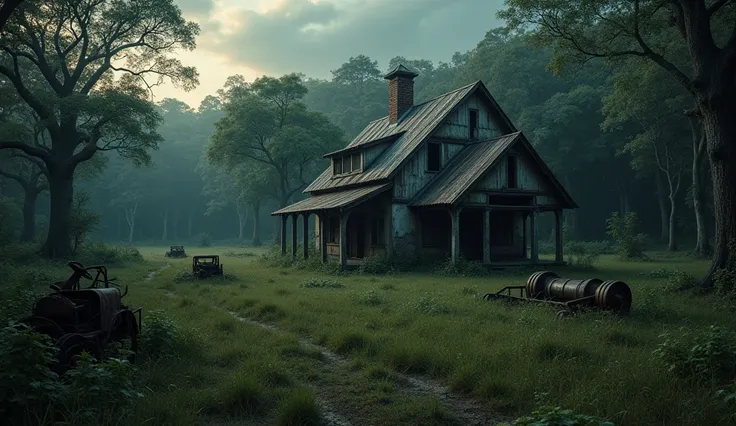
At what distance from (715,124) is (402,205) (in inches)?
531

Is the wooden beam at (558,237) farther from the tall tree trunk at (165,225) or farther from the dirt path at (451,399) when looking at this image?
the tall tree trunk at (165,225)

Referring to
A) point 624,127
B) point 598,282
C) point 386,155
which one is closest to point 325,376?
point 598,282

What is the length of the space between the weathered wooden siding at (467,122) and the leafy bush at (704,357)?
19.8 m

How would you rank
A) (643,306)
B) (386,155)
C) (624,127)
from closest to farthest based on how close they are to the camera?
(643,306), (386,155), (624,127)

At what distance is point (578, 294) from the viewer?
441 inches

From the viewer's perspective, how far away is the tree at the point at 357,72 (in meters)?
85.5

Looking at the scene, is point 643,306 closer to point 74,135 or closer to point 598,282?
point 598,282

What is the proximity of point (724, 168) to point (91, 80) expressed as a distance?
32.6 m

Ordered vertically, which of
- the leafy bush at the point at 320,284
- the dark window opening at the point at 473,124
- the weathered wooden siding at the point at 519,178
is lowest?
the leafy bush at the point at 320,284

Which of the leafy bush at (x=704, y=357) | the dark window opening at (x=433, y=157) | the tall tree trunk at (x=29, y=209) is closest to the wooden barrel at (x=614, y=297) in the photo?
the leafy bush at (x=704, y=357)

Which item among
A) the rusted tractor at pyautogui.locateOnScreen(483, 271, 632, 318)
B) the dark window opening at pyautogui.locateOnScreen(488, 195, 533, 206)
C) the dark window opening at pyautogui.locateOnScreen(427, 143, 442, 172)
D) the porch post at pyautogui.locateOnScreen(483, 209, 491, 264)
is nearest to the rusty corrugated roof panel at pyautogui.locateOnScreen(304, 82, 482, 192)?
the dark window opening at pyautogui.locateOnScreen(427, 143, 442, 172)

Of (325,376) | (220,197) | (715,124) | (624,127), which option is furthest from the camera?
(220,197)

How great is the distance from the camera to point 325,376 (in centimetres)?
714

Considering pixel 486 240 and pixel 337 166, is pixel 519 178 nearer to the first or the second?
pixel 486 240
